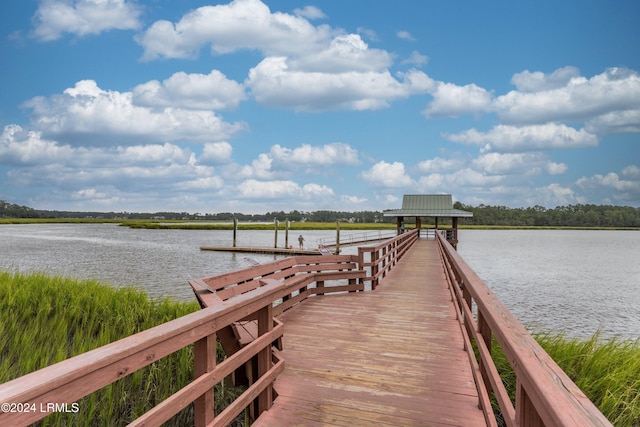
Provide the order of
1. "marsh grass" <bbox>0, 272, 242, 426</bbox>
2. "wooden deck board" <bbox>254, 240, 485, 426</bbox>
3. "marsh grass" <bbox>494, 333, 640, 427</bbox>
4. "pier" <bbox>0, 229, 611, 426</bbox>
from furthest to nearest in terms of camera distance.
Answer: "marsh grass" <bbox>494, 333, 640, 427</bbox> → "marsh grass" <bbox>0, 272, 242, 426</bbox> → "wooden deck board" <bbox>254, 240, 485, 426</bbox> → "pier" <bbox>0, 229, 611, 426</bbox>

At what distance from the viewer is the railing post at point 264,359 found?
11.8ft

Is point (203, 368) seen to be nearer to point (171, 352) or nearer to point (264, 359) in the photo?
point (171, 352)

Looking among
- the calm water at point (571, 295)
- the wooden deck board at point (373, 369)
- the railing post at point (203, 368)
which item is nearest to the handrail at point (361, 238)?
the calm water at point (571, 295)

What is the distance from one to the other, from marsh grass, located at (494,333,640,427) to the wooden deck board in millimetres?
1373

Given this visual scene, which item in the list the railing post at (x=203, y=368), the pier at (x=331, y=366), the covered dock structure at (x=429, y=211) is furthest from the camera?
the covered dock structure at (x=429, y=211)

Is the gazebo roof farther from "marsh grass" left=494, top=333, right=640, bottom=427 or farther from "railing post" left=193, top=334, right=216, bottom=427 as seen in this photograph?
"railing post" left=193, top=334, right=216, bottom=427

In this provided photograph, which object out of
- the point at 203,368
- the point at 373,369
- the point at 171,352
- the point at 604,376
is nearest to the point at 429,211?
the point at 604,376

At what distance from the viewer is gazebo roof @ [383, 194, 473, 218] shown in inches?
1588

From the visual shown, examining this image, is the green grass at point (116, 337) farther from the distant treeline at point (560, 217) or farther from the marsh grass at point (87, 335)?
the distant treeline at point (560, 217)

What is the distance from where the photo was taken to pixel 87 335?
7.31 meters

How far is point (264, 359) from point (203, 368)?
43.0 inches

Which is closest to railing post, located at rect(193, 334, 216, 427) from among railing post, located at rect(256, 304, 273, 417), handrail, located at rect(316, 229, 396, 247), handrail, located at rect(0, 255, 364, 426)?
handrail, located at rect(0, 255, 364, 426)

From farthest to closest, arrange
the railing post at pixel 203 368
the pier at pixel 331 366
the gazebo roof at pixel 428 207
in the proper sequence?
the gazebo roof at pixel 428 207, the railing post at pixel 203 368, the pier at pixel 331 366

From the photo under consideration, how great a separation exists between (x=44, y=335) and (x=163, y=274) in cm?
1729
